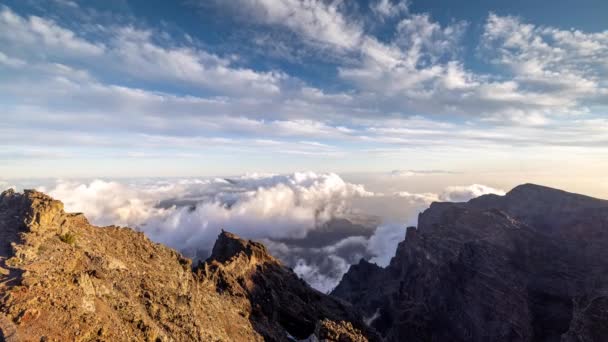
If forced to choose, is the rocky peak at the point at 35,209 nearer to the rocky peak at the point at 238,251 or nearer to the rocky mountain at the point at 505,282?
the rocky peak at the point at 238,251

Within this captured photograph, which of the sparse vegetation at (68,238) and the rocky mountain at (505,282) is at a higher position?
the sparse vegetation at (68,238)

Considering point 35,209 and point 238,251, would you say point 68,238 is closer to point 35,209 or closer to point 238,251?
point 35,209

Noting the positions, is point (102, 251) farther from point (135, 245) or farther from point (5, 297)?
point (5, 297)

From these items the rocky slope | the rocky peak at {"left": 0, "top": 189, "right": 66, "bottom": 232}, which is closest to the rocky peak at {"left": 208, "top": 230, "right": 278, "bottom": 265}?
the rocky slope

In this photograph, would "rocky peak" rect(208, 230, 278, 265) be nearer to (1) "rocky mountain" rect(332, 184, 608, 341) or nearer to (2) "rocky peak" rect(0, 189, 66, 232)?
(2) "rocky peak" rect(0, 189, 66, 232)

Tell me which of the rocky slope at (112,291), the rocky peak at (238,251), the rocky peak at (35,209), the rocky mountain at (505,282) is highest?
the rocky peak at (35,209)

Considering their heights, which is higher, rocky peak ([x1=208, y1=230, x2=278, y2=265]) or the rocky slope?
the rocky slope

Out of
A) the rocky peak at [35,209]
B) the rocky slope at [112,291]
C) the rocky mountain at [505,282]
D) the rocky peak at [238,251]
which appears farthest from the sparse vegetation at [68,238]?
the rocky mountain at [505,282]

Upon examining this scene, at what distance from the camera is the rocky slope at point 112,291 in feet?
105

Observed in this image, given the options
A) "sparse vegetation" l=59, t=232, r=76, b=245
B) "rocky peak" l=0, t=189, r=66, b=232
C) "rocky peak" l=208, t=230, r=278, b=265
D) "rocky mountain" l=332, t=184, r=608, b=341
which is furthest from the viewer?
"rocky mountain" l=332, t=184, r=608, b=341

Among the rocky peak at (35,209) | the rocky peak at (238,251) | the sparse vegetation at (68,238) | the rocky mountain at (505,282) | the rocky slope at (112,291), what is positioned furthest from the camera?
the rocky mountain at (505,282)

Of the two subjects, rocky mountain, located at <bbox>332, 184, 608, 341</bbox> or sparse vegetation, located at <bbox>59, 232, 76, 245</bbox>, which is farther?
rocky mountain, located at <bbox>332, 184, 608, 341</bbox>

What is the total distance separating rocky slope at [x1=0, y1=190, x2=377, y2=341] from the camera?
31859 millimetres

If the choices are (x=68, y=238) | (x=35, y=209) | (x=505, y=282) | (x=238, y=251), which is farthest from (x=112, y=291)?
(x=505, y=282)
